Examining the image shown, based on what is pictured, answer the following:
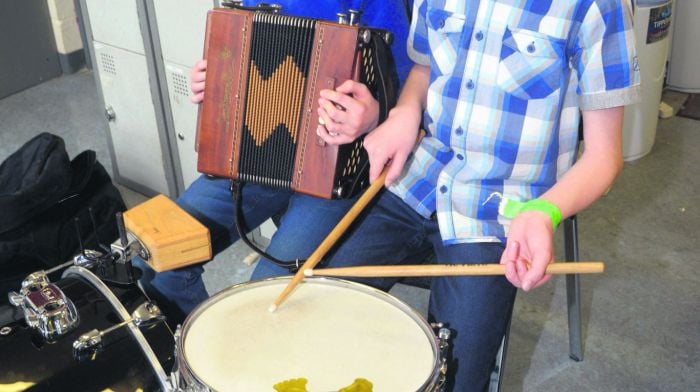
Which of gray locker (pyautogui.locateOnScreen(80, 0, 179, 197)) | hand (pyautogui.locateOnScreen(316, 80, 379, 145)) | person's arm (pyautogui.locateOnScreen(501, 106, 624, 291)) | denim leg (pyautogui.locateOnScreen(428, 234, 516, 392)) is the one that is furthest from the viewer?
gray locker (pyautogui.locateOnScreen(80, 0, 179, 197))

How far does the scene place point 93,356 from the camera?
1071 millimetres

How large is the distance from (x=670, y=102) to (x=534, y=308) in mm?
1576

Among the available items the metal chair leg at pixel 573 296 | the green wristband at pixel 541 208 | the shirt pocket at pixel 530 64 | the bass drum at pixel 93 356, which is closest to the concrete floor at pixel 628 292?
the metal chair leg at pixel 573 296

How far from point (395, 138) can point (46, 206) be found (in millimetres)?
1114

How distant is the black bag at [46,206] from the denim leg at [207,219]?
1.74 ft

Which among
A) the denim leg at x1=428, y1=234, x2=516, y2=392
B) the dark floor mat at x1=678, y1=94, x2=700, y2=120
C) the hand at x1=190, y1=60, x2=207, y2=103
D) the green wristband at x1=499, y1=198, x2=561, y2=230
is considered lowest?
the dark floor mat at x1=678, y1=94, x2=700, y2=120

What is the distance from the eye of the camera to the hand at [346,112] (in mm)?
1340

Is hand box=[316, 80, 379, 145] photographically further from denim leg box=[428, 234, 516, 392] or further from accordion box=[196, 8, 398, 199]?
denim leg box=[428, 234, 516, 392]

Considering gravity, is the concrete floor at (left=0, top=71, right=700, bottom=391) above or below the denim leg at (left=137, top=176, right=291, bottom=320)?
below

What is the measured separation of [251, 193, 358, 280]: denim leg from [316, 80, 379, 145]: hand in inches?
4.7

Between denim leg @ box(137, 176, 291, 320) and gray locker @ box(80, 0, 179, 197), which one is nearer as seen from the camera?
denim leg @ box(137, 176, 291, 320)

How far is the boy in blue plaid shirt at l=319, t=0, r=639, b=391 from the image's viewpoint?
45.9 inches

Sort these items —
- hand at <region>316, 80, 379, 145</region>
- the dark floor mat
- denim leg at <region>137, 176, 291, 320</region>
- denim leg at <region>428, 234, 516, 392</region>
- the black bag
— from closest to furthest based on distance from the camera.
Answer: denim leg at <region>428, 234, 516, 392</region>
hand at <region>316, 80, 379, 145</region>
denim leg at <region>137, 176, 291, 320</region>
the black bag
the dark floor mat

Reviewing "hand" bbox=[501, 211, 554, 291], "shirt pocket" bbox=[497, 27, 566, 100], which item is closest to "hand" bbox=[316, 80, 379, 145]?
"shirt pocket" bbox=[497, 27, 566, 100]
